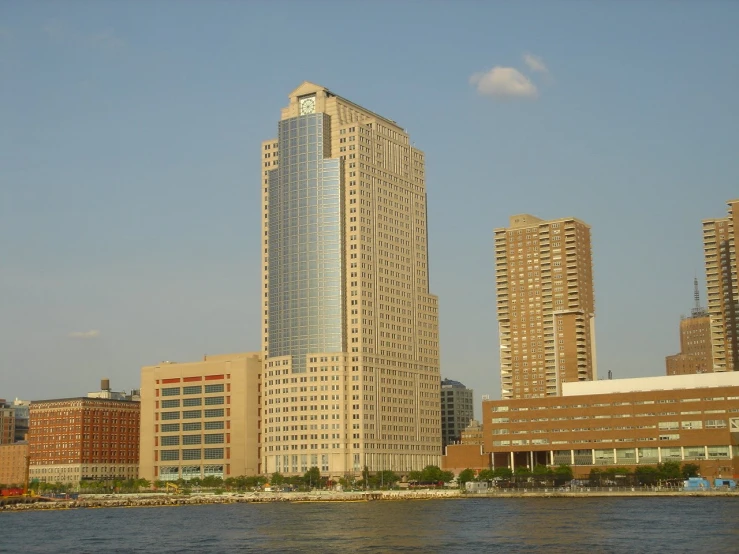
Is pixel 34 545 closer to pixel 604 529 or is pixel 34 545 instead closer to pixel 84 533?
pixel 84 533

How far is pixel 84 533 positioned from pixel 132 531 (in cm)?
672

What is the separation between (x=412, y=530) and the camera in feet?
480

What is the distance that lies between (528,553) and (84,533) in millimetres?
73044

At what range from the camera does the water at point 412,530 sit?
125 metres

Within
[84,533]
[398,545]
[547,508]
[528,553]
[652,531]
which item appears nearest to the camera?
[528,553]

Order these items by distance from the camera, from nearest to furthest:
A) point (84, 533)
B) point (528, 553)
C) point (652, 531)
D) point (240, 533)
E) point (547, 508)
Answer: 1. point (528, 553)
2. point (652, 531)
3. point (240, 533)
4. point (84, 533)
5. point (547, 508)

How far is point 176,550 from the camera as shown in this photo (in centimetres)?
12900

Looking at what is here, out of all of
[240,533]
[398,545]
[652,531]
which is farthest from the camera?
[240,533]

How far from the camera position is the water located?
125125 millimetres

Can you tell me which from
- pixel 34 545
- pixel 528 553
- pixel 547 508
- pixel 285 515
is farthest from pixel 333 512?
pixel 528 553

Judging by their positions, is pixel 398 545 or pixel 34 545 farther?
pixel 34 545

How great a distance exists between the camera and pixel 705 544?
122m

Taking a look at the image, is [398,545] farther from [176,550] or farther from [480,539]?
[176,550]

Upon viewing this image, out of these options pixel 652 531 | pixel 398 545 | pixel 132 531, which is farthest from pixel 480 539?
pixel 132 531
